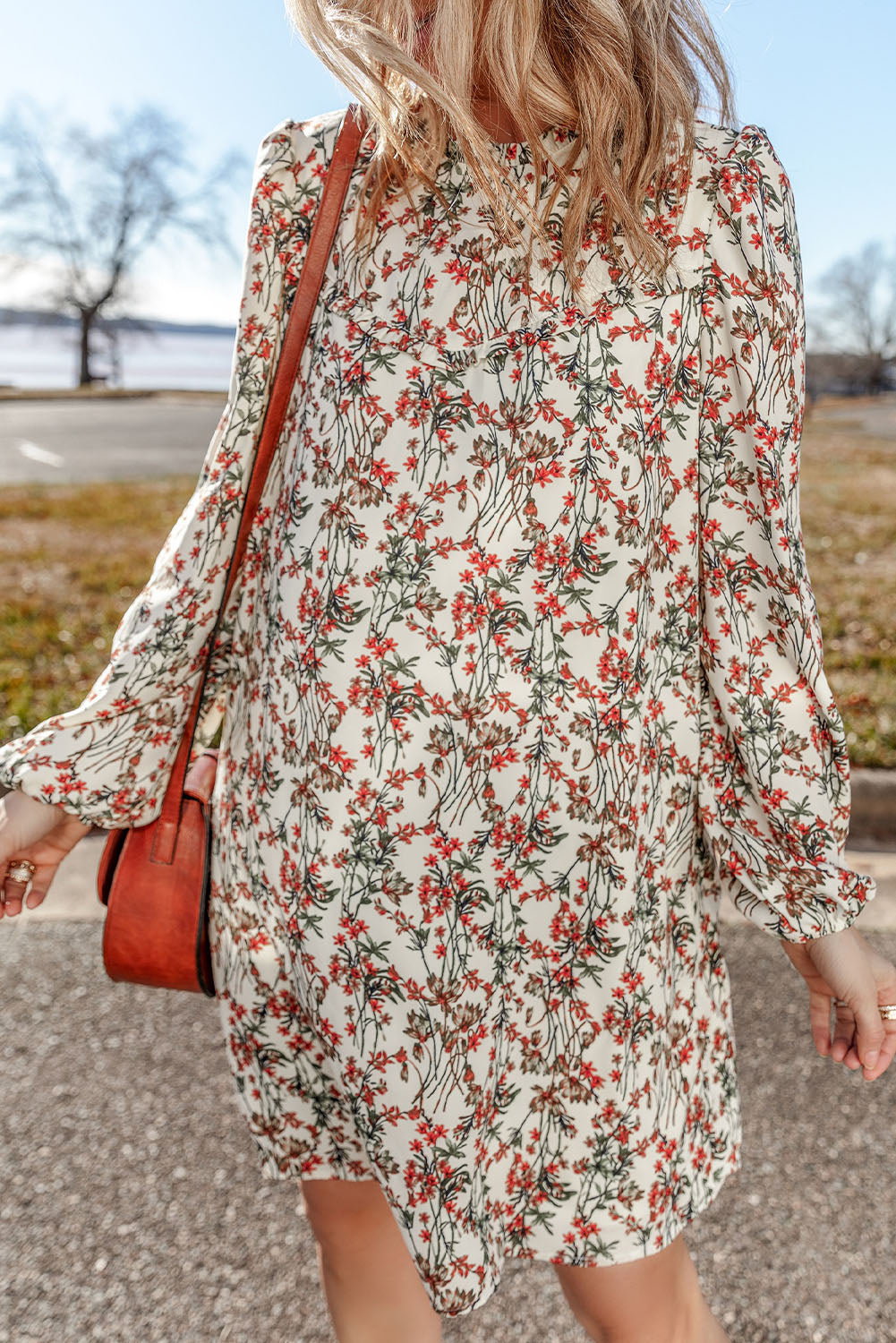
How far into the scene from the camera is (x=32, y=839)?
1.17 metres

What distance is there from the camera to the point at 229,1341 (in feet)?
5.51

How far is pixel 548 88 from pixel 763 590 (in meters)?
0.54

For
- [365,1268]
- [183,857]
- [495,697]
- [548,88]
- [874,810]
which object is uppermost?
[548,88]

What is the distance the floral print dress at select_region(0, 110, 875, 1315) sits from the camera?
102 centimetres

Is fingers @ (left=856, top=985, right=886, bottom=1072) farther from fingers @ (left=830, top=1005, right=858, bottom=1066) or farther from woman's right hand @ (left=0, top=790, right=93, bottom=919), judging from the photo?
woman's right hand @ (left=0, top=790, right=93, bottom=919)

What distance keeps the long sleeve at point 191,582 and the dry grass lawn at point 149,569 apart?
2.69 meters

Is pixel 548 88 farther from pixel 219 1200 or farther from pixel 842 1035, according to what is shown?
pixel 219 1200

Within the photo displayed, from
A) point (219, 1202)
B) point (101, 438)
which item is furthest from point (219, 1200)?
point (101, 438)

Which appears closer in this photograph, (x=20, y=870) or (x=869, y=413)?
(x=20, y=870)

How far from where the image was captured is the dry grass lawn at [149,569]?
4.00 meters

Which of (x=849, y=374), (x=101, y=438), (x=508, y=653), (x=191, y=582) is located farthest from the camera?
(x=101, y=438)

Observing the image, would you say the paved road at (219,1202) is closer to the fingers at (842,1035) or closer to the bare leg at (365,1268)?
the bare leg at (365,1268)

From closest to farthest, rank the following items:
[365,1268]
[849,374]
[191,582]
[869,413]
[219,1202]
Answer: [191,582] → [365,1268] → [219,1202] → [849,374] → [869,413]

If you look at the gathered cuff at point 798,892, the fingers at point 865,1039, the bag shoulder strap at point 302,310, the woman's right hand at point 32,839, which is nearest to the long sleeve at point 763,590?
the gathered cuff at point 798,892
